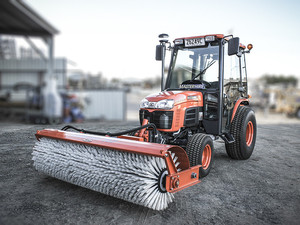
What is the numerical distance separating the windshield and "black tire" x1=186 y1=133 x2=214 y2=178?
1.09 metres

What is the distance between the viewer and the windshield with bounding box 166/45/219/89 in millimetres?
4844

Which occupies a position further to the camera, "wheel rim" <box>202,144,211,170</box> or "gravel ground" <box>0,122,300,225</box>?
"wheel rim" <box>202,144,211,170</box>

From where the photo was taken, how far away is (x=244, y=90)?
5816 mm

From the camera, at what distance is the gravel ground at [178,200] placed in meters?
3.00

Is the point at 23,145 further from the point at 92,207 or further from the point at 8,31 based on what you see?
the point at 8,31

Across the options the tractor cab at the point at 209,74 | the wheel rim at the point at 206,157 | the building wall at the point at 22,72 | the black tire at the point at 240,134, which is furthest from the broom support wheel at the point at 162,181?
the building wall at the point at 22,72

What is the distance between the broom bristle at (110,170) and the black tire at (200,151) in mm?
818

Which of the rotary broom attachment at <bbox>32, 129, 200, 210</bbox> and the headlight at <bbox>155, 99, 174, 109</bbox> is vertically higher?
the headlight at <bbox>155, 99, 174, 109</bbox>

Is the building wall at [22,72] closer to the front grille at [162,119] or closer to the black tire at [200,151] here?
the front grille at [162,119]

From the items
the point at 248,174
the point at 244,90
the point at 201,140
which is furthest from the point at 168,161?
the point at 244,90

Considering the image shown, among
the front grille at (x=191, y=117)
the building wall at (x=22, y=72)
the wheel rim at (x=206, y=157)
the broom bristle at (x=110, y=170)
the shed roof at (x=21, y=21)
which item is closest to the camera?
the broom bristle at (x=110, y=170)

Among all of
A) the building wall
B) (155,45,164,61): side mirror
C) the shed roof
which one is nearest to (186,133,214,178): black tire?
(155,45,164,61): side mirror

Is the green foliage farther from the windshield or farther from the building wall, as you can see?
the windshield

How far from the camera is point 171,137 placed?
443 centimetres
